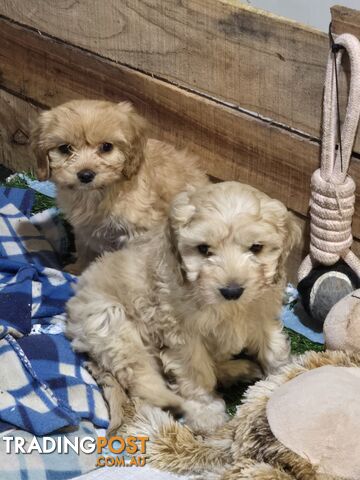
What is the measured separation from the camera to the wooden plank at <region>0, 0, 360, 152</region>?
4.12 m

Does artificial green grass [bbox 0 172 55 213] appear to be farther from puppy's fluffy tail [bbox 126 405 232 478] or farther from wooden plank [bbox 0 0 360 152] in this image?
puppy's fluffy tail [bbox 126 405 232 478]

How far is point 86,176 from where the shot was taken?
432cm

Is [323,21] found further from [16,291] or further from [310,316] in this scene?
[16,291]

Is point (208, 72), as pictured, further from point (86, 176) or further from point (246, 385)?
point (246, 385)

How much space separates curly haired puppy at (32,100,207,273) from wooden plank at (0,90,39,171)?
148 cm

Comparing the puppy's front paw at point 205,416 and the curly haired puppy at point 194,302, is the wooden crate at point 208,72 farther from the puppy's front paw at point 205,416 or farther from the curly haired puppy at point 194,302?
the puppy's front paw at point 205,416

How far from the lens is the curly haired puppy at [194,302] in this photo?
3227mm

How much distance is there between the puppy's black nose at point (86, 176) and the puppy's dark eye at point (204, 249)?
1233mm

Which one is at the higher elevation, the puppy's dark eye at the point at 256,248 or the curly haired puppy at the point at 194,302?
the puppy's dark eye at the point at 256,248

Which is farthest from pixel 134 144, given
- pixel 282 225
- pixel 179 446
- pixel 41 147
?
pixel 179 446

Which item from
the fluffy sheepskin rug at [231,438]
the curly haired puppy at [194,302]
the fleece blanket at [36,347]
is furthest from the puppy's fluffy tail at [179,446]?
the fleece blanket at [36,347]

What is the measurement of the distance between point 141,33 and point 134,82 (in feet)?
1.06

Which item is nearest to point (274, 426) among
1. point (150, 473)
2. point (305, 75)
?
point (150, 473)

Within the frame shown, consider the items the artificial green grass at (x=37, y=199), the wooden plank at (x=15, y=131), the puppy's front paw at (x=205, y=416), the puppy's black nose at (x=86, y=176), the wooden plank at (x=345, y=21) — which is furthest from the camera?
the wooden plank at (x=15, y=131)
